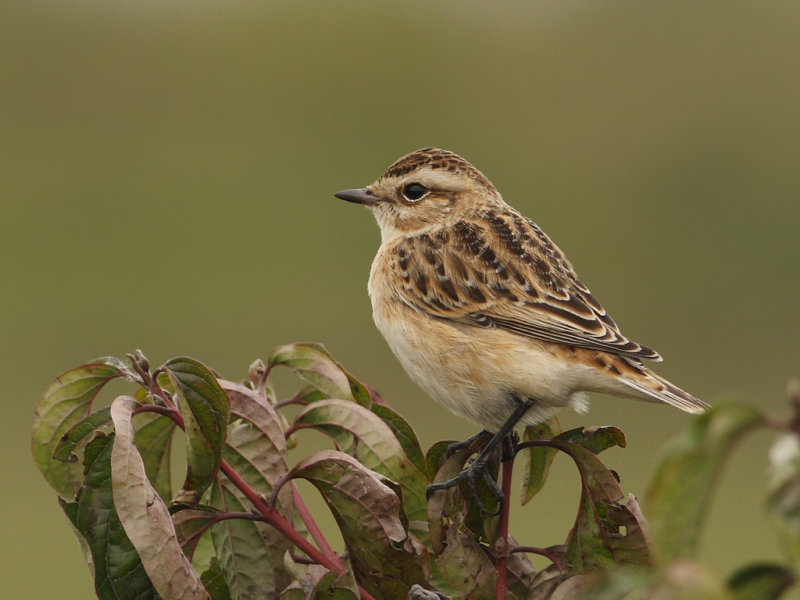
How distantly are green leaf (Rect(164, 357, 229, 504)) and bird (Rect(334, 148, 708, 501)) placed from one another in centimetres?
155

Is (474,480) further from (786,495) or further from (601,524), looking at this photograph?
(786,495)

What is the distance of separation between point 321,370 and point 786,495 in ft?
7.24

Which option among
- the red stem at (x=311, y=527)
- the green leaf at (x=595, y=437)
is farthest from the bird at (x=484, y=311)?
the red stem at (x=311, y=527)

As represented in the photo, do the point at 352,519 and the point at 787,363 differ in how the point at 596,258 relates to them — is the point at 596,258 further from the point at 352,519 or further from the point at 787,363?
the point at 352,519

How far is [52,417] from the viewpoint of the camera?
2773mm

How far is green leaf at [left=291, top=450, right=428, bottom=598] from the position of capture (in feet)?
8.59

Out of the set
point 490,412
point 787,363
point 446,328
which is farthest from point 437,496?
point 787,363

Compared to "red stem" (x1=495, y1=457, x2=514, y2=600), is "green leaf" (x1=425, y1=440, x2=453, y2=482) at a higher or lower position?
higher

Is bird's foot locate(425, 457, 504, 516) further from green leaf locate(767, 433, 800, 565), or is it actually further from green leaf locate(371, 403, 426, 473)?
green leaf locate(767, 433, 800, 565)

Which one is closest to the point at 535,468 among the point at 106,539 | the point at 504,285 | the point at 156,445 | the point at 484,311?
the point at 156,445

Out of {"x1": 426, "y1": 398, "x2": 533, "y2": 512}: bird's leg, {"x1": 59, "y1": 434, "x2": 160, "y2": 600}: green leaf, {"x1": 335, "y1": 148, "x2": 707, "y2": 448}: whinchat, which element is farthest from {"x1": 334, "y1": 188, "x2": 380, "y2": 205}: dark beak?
{"x1": 59, "y1": 434, "x2": 160, "y2": 600}: green leaf

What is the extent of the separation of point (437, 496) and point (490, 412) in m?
1.52

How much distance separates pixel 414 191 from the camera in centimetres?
561

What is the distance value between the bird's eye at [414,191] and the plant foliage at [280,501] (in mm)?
2485
